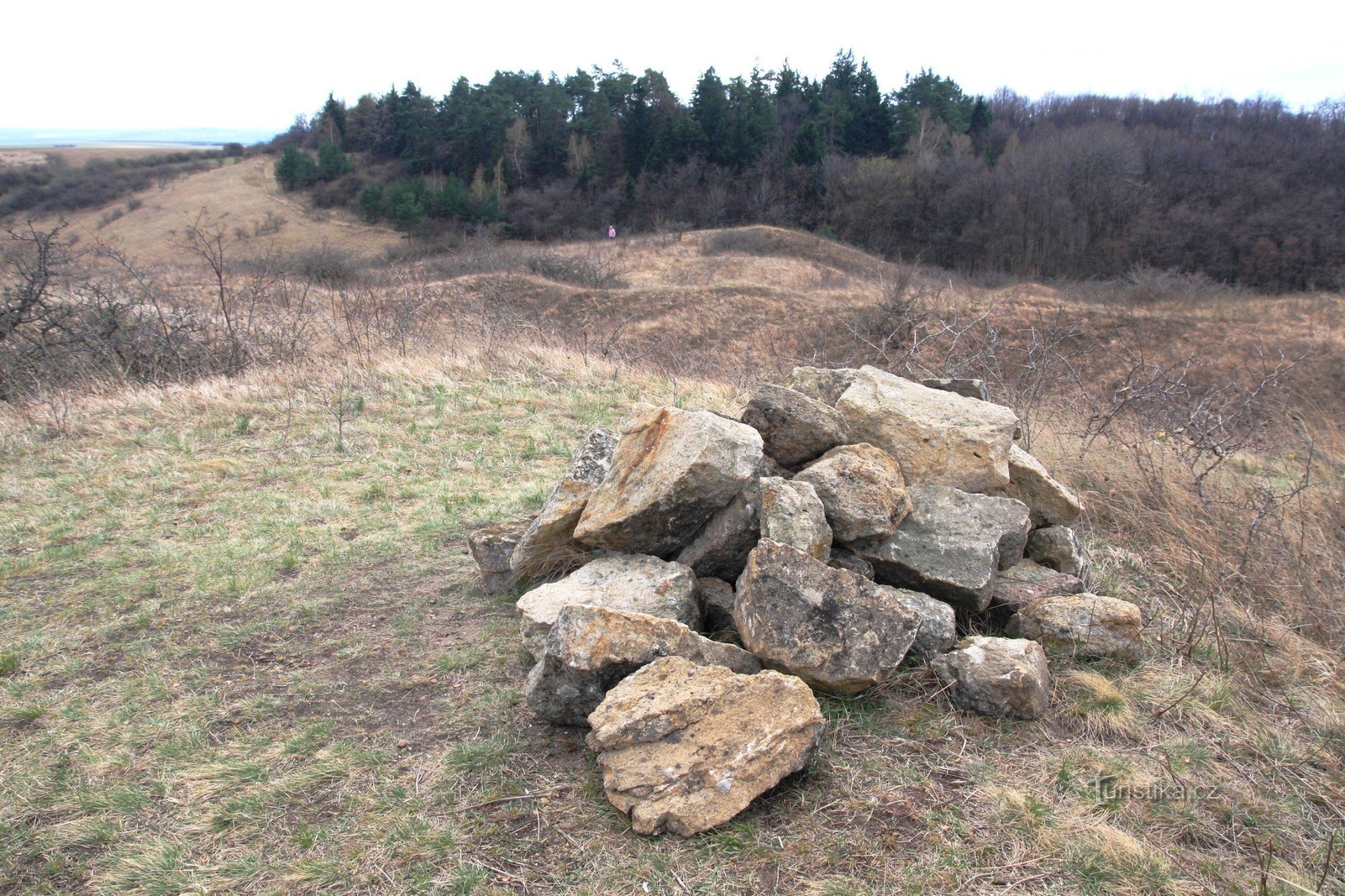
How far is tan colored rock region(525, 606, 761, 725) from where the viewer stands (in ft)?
9.26

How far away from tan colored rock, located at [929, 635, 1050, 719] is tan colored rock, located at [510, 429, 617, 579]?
1852mm

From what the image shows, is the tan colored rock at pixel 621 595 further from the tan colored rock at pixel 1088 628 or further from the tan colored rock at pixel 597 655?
the tan colored rock at pixel 1088 628

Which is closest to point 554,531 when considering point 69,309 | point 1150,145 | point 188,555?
point 188,555

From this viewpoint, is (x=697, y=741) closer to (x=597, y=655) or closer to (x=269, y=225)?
(x=597, y=655)

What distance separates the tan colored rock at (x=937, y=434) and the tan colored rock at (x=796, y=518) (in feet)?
2.76

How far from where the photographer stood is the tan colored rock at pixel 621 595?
10.8 ft

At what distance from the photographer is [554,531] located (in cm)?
403

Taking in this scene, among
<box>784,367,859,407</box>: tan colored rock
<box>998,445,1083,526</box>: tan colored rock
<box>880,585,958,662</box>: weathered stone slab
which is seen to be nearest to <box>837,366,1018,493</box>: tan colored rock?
<box>998,445,1083,526</box>: tan colored rock

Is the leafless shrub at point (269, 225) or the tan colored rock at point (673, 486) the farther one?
the leafless shrub at point (269, 225)

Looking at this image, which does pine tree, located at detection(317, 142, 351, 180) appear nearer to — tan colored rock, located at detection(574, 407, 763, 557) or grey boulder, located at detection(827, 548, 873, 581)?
tan colored rock, located at detection(574, 407, 763, 557)

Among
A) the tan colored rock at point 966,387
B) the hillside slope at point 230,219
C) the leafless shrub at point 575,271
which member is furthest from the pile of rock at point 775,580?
the hillside slope at point 230,219

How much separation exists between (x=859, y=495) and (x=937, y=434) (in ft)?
2.59

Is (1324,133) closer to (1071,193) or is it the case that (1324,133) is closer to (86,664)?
(1071,193)

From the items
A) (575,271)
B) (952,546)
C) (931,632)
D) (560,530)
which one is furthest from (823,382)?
(575,271)
